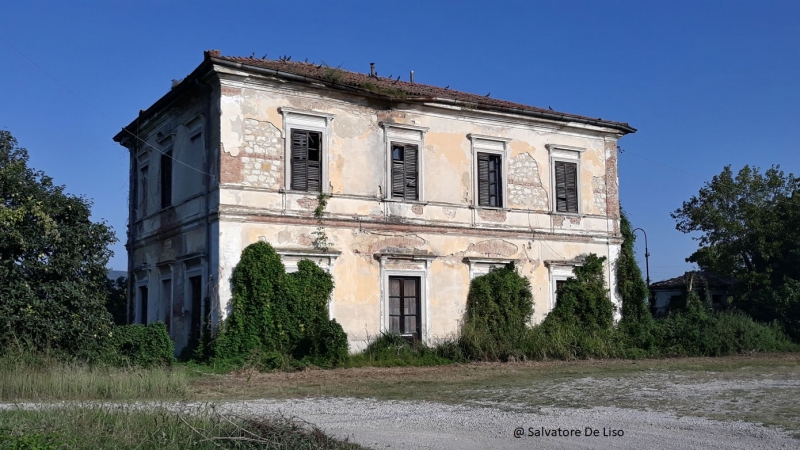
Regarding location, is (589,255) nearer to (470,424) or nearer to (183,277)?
(183,277)

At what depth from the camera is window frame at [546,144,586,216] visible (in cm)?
2202

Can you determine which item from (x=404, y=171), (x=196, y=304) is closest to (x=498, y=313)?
(x=404, y=171)

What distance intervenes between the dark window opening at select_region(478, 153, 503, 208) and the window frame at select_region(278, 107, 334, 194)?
4511mm

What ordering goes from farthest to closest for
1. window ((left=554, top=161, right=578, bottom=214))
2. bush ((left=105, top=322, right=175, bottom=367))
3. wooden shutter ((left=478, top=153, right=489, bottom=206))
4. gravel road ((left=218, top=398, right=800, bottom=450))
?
1. window ((left=554, top=161, right=578, bottom=214))
2. wooden shutter ((left=478, top=153, right=489, bottom=206))
3. bush ((left=105, top=322, right=175, bottom=367))
4. gravel road ((left=218, top=398, right=800, bottom=450))

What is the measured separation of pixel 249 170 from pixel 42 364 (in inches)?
261

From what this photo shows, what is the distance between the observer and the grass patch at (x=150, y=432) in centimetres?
683

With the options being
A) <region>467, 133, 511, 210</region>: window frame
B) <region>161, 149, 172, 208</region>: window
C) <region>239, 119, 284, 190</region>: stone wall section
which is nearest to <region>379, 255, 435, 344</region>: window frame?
<region>467, 133, 511, 210</region>: window frame

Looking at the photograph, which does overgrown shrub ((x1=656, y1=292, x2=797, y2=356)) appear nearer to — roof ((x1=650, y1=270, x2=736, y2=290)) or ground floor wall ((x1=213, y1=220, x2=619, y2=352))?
ground floor wall ((x1=213, y1=220, x2=619, y2=352))

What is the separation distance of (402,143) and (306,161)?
9.01 feet

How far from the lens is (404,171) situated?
19828mm

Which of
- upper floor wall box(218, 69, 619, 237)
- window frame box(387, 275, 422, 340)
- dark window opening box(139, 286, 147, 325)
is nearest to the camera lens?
upper floor wall box(218, 69, 619, 237)

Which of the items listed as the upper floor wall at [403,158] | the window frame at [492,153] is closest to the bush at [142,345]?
the upper floor wall at [403,158]

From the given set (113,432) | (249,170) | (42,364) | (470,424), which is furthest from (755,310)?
(113,432)

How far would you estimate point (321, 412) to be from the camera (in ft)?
34.2
